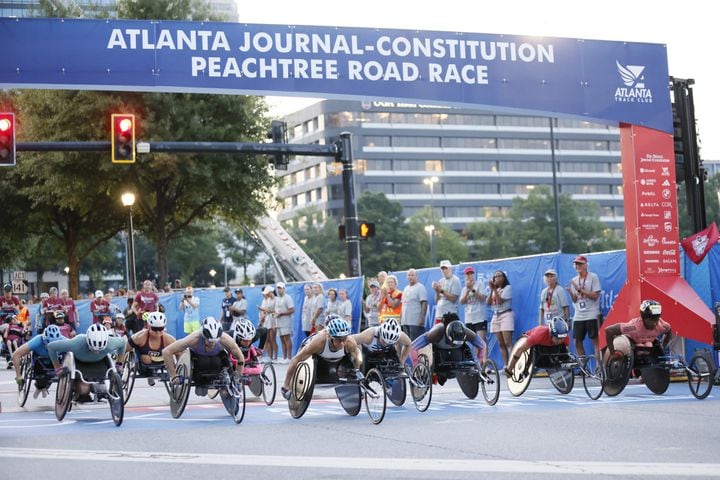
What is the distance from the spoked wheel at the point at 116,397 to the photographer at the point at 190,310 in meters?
12.8

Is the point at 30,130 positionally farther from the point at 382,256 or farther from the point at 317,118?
the point at 317,118

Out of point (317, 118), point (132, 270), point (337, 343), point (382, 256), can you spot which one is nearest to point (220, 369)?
point (337, 343)

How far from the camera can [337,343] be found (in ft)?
48.9

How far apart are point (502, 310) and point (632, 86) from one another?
187 inches

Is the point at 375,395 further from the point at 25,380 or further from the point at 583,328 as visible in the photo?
the point at 25,380

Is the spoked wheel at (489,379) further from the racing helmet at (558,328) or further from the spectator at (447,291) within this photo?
the spectator at (447,291)

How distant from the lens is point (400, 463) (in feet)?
33.5

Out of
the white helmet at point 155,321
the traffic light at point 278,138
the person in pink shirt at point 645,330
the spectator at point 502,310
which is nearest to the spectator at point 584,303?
the spectator at point 502,310

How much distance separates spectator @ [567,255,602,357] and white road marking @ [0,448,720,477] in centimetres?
961

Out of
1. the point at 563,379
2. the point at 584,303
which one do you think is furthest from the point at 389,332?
the point at 584,303

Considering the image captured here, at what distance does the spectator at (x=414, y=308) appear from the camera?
2253cm

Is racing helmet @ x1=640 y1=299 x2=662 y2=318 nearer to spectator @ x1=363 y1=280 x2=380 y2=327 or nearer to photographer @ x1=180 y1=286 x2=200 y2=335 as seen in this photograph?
spectator @ x1=363 y1=280 x2=380 y2=327

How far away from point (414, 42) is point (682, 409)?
9265mm

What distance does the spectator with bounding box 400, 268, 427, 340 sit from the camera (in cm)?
2253
